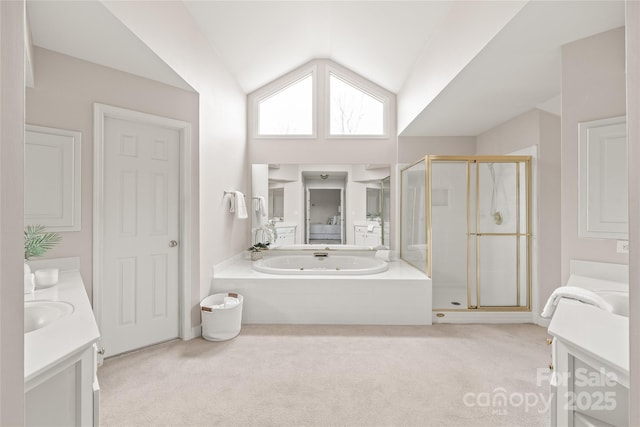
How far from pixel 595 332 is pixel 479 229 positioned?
103 inches

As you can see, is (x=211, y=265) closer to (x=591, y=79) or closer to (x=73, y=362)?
(x=73, y=362)

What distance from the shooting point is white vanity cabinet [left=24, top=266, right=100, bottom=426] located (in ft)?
3.00

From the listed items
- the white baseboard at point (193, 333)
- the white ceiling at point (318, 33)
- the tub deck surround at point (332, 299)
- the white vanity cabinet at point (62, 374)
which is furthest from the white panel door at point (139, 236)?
the white vanity cabinet at point (62, 374)

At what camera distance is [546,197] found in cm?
307

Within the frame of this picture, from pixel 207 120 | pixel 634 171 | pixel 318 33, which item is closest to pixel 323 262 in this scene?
pixel 207 120

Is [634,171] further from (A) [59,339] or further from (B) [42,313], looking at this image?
Answer: (B) [42,313]

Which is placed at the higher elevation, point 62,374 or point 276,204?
point 276,204

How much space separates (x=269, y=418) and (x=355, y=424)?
47 cm

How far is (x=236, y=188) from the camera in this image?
3766 millimetres

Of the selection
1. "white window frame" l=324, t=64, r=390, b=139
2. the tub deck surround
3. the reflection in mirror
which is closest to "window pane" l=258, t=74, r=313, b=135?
"white window frame" l=324, t=64, r=390, b=139

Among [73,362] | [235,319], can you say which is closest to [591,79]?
[73,362]

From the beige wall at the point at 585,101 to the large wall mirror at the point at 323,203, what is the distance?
7.80 ft

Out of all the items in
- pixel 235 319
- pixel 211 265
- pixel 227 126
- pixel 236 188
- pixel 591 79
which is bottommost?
pixel 235 319

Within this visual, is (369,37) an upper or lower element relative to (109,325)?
upper
